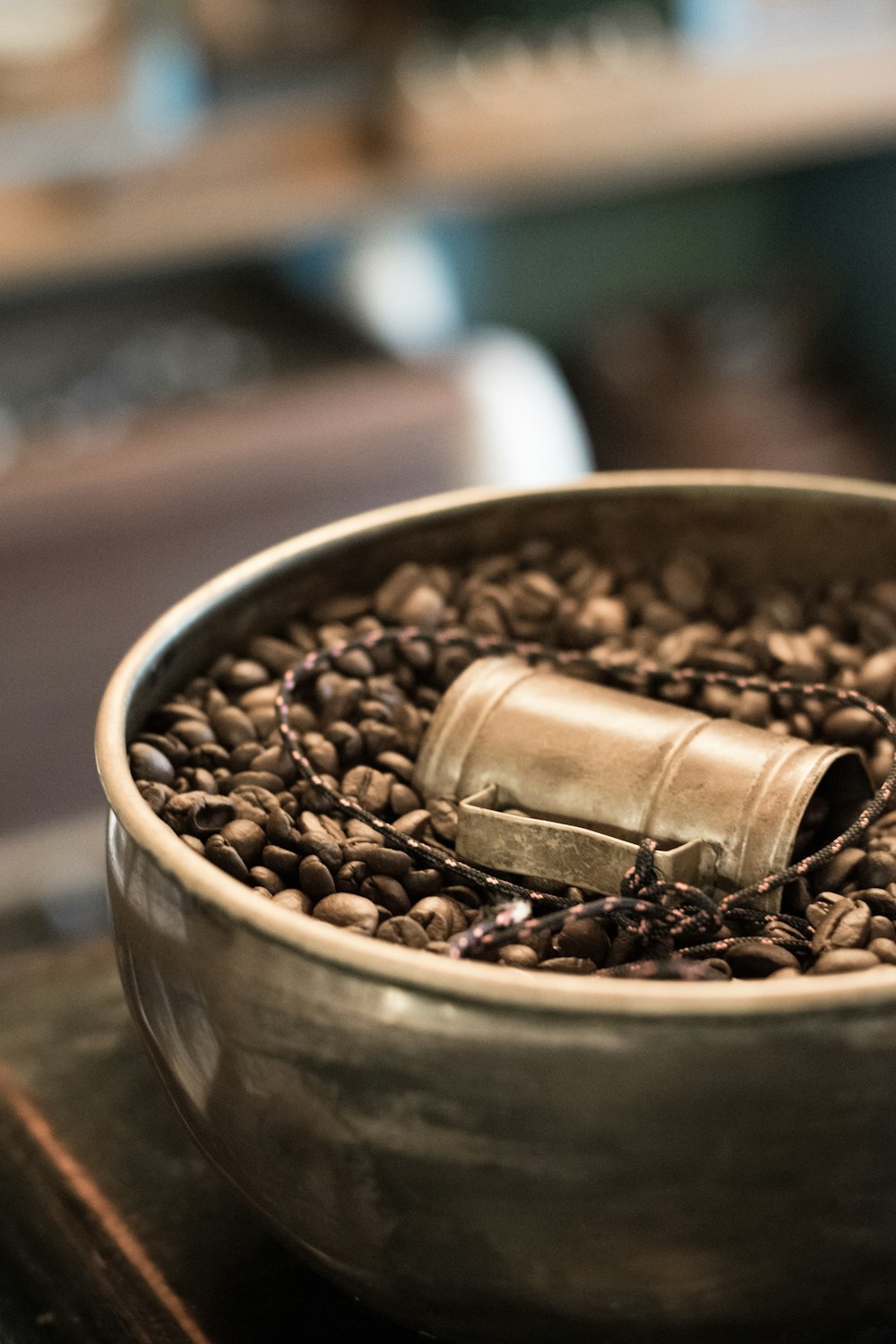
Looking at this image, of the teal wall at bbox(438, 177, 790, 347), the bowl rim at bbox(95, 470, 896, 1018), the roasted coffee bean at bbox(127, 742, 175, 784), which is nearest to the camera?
the bowl rim at bbox(95, 470, 896, 1018)

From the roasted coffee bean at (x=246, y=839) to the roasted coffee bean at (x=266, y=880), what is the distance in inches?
0.4

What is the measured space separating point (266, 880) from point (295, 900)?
0.8 inches

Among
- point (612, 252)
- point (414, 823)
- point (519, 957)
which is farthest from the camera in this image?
point (612, 252)

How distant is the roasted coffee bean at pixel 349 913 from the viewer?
52 cm

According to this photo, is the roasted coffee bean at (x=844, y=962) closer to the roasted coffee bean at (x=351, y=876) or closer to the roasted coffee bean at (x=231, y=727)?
the roasted coffee bean at (x=351, y=876)

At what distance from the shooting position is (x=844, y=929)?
51 cm

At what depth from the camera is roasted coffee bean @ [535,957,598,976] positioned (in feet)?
1.61

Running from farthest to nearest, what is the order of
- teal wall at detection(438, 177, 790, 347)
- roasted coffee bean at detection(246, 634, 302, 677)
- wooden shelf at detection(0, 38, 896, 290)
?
1. teal wall at detection(438, 177, 790, 347)
2. wooden shelf at detection(0, 38, 896, 290)
3. roasted coffee bean at detection(246, 634, 302, 677)

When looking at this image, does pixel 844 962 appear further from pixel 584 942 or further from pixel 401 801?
pixel 401 801

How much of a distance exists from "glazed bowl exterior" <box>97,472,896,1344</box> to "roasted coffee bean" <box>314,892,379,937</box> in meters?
0.07

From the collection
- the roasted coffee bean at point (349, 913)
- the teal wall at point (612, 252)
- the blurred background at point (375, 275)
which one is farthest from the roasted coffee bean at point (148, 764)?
the teal wall at point (612, 252)

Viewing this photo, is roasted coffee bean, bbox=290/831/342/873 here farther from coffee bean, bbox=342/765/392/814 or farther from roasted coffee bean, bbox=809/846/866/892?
roasted coffee bean, bbox=809/846/866/892

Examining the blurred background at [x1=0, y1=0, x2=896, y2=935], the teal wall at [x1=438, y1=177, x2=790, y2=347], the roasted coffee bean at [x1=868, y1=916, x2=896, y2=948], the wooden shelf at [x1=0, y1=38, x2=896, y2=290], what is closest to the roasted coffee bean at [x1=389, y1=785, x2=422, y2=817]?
the roasted coffee bean at [x1=868, y1=916, x2=896, y2=948]

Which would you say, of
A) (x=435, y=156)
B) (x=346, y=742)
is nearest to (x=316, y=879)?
(x=346, y=742)
